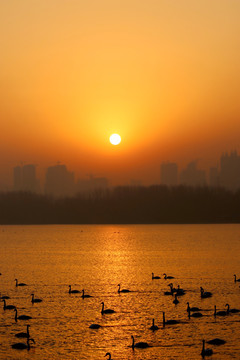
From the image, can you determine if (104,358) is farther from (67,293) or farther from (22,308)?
(67,293)

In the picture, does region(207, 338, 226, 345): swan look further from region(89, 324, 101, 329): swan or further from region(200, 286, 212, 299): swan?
region(200, 286, 212, 299): swan

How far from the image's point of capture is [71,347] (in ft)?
113

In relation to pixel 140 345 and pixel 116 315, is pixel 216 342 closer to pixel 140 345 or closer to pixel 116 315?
pixel 140 345

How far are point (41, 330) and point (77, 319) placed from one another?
435cm

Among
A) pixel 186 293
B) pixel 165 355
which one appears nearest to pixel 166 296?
pixel 186 293

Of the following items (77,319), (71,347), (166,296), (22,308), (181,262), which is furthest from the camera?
(181,262)

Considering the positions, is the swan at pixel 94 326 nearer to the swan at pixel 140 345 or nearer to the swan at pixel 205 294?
the swan at pixel 140 345

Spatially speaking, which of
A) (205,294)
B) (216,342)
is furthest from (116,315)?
(205,294)

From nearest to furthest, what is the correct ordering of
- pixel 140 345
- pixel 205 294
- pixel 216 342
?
pixel 140 345, pixel 216 342, pixel 205 294

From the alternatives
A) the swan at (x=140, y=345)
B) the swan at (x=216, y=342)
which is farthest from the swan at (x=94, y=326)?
the swan at (x=216, y=342)

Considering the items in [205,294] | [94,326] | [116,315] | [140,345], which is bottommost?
[140,345]

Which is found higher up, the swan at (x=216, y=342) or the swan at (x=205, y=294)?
the swan at (x=205, y=294)

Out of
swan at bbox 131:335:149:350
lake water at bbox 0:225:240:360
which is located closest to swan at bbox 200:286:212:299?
lake water at bbox 0:225:240:360

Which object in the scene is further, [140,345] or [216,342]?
[216,342]
